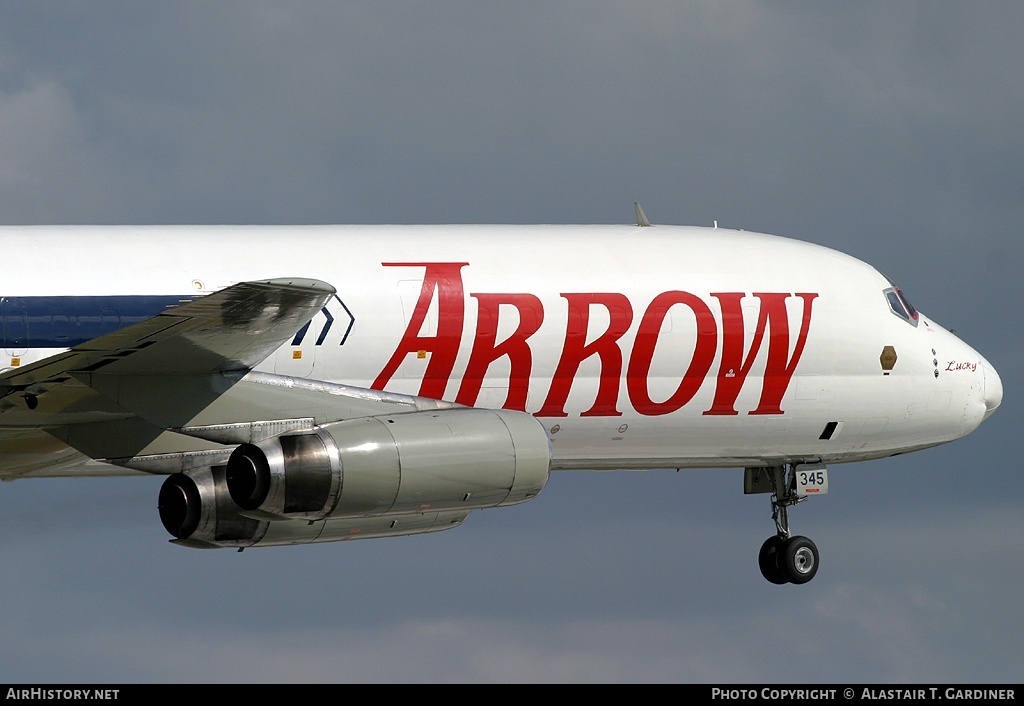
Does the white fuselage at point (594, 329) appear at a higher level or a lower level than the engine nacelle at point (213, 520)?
higher

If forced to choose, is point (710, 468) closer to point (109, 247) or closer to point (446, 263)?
point (446, 263)

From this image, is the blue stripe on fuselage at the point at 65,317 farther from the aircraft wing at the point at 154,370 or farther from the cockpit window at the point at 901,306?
the cockpit window at the point at 901,306

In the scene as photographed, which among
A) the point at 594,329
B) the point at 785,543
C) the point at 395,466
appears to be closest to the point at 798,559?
the point at 785,543

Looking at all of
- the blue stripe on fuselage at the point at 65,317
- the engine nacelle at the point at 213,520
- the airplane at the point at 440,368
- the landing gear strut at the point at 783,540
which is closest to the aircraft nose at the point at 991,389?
the airplane at the point at 440,368

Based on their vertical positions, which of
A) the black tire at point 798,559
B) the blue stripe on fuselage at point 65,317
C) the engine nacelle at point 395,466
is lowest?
the engine nacelle at point 395,466

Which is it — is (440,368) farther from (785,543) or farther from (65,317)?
(785,543)

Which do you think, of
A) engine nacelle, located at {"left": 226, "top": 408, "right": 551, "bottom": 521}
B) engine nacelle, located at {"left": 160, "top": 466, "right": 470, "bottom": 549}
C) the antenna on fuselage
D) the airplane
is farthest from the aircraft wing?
the antenna on fuselage

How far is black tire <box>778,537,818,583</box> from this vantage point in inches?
1017

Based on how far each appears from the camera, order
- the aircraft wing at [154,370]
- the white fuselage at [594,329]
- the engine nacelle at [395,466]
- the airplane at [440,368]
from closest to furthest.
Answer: the aircraft wing at [154,370]
the engine nacelle at [395,466]
the airplane at [440,368]
the white fuselage at [594,329]

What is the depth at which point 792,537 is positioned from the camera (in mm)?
26016

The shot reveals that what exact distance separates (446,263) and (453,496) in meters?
4.49

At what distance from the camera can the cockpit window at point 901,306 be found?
2542 cm

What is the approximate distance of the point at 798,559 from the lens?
25.9 m

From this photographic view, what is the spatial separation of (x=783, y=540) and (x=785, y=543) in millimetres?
90
